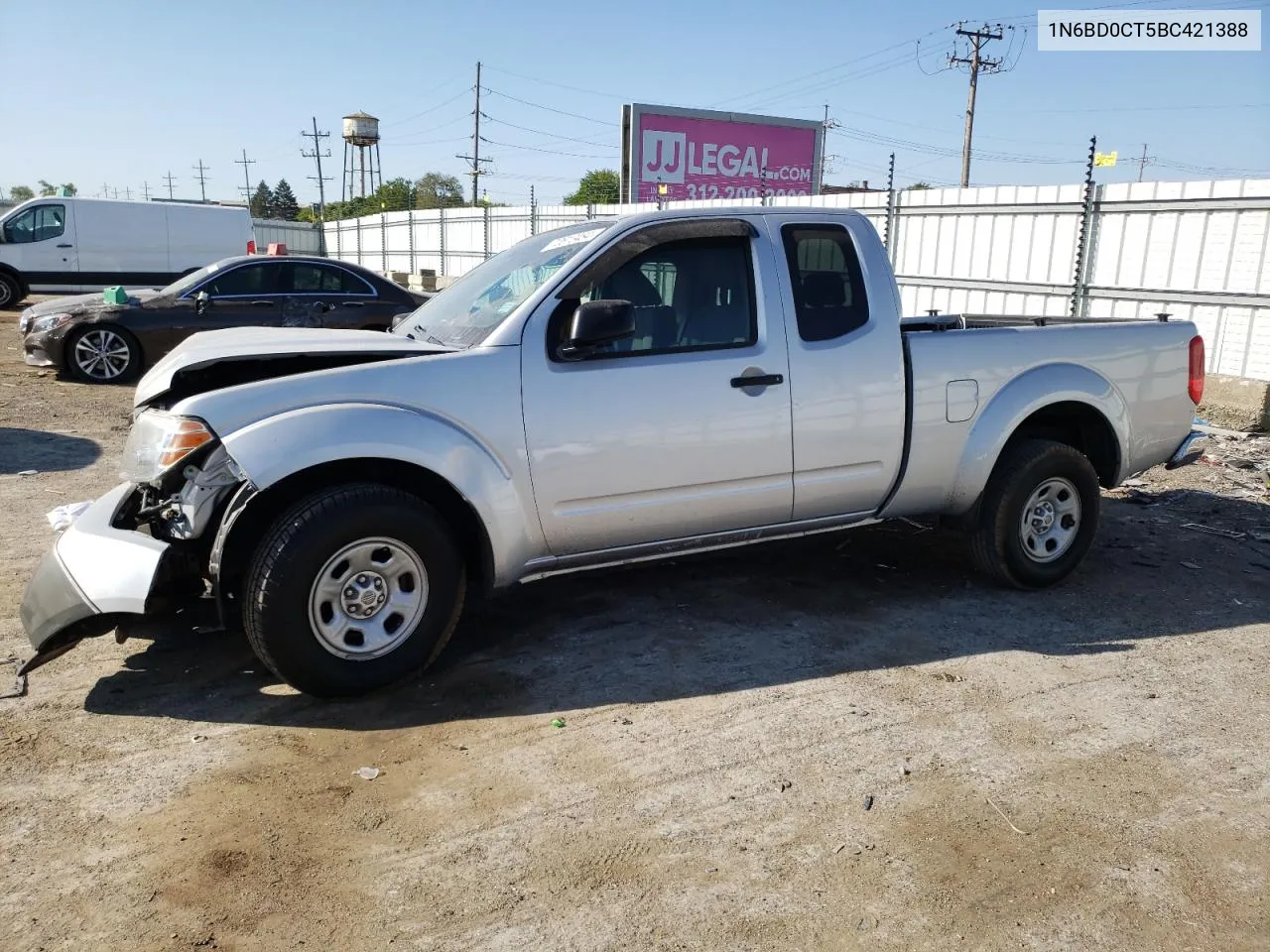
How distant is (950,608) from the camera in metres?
5.10

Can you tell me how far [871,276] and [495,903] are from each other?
332 cm

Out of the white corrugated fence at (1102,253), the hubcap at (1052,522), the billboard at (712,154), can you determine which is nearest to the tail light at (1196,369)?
the hubcap at (1052,522)

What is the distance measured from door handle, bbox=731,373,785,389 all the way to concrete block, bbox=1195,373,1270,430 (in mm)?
6646

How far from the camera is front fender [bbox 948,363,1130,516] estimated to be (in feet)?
16.6

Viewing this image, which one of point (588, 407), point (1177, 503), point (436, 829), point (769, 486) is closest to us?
point (436, 829)

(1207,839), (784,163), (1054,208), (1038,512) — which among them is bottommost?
(1207,839)

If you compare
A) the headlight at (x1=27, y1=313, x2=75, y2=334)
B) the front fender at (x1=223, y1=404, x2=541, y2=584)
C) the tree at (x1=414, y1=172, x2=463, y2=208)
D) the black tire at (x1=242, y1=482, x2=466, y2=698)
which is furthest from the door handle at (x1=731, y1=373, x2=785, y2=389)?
the tree at (x1=414, y1=172, x2=463, y2=208)

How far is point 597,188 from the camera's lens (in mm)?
65875

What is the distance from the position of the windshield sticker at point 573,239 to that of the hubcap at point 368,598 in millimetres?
1612

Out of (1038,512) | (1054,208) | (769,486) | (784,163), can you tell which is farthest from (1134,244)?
(784,163)

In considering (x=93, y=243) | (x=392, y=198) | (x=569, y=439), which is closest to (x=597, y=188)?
(x=392, y=198)

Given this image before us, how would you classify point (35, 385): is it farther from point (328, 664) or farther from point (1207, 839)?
point (1207, 839)

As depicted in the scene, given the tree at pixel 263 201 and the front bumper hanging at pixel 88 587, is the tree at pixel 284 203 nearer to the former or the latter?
the tree at pixel 263 201

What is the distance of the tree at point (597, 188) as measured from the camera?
2480 inches
